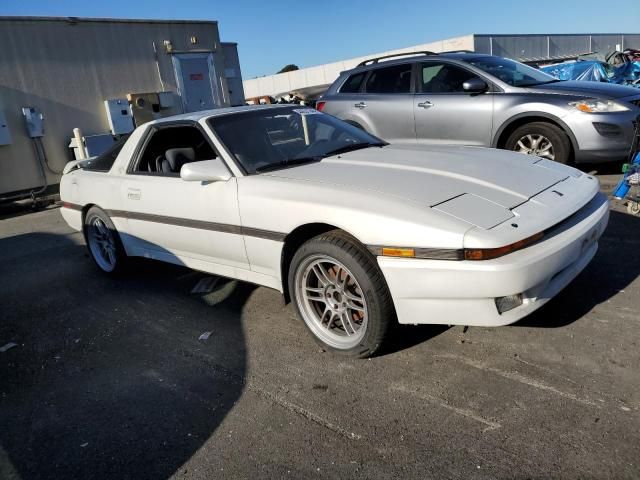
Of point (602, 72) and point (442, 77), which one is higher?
point (442, 77)

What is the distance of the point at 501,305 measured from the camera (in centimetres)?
250

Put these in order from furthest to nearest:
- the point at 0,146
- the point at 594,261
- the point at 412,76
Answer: the point at 0,146
the point at 412,76
the point at 594,261

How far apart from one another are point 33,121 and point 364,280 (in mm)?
9575

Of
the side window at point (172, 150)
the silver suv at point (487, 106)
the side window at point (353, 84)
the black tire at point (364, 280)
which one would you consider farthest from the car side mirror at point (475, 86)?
the black tire at point (364, 280)

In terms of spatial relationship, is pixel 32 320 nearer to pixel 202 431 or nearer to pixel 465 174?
pixel 202 431

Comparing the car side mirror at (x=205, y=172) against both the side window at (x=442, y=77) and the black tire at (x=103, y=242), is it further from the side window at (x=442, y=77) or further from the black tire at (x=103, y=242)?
the side window at (x=442, y=77)

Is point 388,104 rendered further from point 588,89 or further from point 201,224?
point 201,224

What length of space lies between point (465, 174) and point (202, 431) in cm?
204

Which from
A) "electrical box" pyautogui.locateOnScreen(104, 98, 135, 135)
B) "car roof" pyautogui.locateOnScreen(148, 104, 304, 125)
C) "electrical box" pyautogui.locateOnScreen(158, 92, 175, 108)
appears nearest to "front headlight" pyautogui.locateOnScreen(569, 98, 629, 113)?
"car roof" pyautogui.locateOnScreen(148, 104, 304, 125)

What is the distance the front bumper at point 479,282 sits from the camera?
2416 mm

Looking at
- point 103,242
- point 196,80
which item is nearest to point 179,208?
point 103,242

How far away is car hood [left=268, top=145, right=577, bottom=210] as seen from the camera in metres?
2.82

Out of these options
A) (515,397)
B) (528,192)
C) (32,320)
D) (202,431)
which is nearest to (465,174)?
(528,192)

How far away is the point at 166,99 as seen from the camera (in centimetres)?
1223
